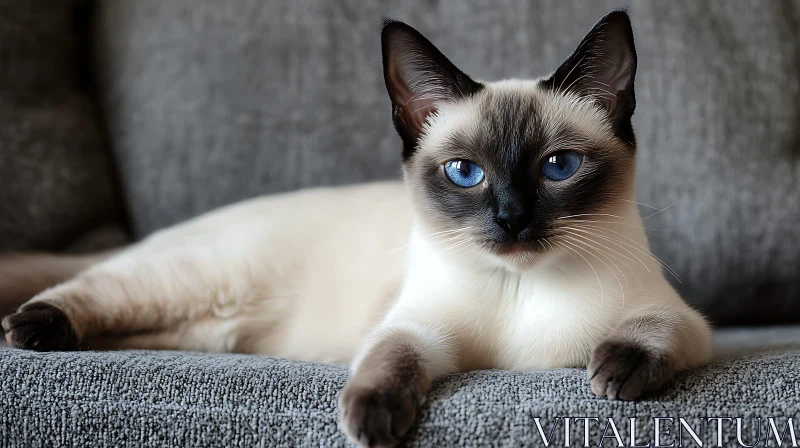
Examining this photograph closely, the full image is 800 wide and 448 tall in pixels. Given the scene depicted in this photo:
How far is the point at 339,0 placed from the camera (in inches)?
109

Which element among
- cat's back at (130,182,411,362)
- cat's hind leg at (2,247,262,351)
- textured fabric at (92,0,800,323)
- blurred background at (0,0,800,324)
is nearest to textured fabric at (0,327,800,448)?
cat's hind leg at (2,247,262,351)

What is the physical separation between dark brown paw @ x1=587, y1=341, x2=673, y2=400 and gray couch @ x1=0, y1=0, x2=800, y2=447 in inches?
27.7

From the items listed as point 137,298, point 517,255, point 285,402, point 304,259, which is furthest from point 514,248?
point 137,298

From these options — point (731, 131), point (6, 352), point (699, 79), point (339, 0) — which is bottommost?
point (6, 352)

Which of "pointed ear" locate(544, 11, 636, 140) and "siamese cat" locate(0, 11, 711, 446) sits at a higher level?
"pointed ear" locate(544, 11, 636, 140)

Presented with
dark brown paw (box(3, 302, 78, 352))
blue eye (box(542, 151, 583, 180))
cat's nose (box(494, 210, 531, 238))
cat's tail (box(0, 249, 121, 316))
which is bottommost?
cat's tail (box(0, 249, 121, 316))

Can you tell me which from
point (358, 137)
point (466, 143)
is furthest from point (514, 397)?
point (358, 137)

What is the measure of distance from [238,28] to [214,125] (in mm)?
393

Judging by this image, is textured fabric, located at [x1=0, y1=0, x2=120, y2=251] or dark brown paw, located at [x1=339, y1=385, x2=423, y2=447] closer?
dark brown paw, located at [x1=339, y1=385, x2=423, y2=447]

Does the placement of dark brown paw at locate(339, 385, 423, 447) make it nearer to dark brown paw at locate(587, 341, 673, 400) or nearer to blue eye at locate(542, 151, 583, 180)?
dark brown paw at locate(587, 341, 673, 400)

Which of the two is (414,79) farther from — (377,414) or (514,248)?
(377,414)

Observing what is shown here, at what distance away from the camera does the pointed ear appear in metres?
1.50

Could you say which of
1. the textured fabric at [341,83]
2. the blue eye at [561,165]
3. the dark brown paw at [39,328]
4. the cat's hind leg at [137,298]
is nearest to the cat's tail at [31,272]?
the cat's hind leg at [137,298]

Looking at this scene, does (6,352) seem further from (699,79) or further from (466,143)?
(699,79)
